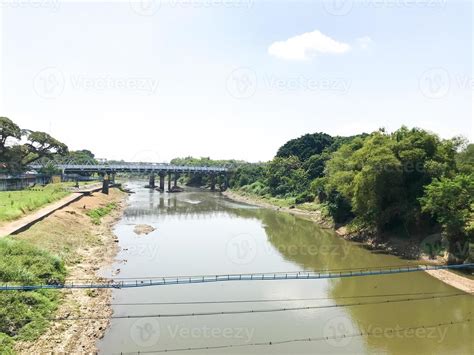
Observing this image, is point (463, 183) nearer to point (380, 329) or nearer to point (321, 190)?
point (380, 329)

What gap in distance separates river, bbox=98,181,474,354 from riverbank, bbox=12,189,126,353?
2.66 ft

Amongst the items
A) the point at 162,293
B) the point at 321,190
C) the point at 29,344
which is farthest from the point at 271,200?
the point at 29,344

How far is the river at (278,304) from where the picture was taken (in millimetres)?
17188

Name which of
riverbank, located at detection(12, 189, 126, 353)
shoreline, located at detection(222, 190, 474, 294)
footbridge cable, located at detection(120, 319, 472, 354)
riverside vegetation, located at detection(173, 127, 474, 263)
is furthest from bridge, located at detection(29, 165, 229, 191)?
footbridge cable, located at detection(120, 319, 472, 354)

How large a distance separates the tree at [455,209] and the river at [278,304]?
340 cm

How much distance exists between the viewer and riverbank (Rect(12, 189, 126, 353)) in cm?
1582

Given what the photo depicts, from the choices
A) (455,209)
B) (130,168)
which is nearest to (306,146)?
(130,168)

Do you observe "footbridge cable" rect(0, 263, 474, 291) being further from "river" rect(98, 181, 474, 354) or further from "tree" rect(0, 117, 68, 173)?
"tree" rect(0, 117, 68, 173)

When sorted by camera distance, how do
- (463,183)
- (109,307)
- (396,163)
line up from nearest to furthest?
(109,307) → (463,183) → (396,163)

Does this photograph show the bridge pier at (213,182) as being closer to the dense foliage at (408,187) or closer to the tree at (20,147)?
the tree at (20,147)

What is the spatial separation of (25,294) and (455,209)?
2678 cm

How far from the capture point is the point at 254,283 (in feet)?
82.0

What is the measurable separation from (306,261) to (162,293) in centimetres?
1341

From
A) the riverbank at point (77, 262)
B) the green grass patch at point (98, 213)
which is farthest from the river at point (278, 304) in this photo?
the green grass patch at point (98, 213)
